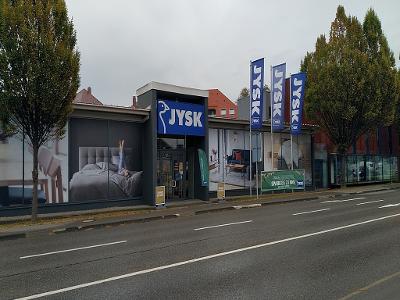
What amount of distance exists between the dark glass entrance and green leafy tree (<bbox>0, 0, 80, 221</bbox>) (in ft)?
22.9

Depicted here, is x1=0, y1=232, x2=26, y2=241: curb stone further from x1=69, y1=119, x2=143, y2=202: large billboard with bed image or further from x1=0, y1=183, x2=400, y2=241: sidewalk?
x1=69, y1=119, x2=143, y2=202: large billboard with bed image

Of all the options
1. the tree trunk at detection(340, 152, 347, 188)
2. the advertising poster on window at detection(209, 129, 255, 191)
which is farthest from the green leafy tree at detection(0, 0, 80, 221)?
the tree trunk at detection(340, 152, 347, 188)

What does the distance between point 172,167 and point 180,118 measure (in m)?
2.82

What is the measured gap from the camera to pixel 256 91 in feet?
75.9

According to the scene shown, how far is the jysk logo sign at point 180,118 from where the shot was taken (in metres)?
20.5

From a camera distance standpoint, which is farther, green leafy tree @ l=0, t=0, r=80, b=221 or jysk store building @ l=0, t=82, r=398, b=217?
jysk store building @ l=0, t=82, r=398, b=217

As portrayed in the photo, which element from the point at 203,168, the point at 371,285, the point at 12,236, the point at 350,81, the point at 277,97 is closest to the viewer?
the point at 371,285

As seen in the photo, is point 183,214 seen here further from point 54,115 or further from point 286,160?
point 286,160

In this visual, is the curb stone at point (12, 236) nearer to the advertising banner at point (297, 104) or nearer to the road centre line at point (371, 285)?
the road centre line at point (371, 285)

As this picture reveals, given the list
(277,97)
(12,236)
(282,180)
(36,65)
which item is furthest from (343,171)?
(12,236)

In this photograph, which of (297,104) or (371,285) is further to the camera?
(297,104)

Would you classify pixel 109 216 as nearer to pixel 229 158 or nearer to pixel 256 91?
pixel 229 158

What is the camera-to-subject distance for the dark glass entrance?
21.8m

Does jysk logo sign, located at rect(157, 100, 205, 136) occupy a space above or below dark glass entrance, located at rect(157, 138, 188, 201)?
above
